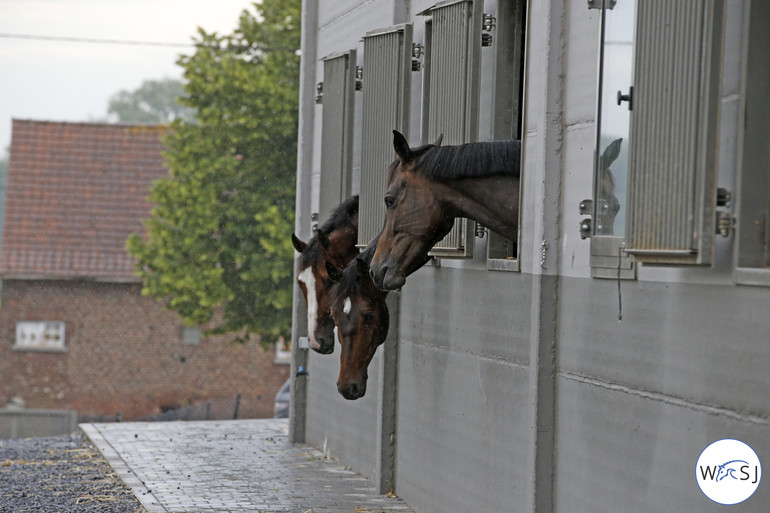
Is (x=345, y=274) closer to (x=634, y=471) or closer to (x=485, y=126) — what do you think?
(x=485, y=126)

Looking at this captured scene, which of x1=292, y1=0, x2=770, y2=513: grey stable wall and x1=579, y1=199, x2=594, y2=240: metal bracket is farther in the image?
x1=579, y1=199, x2=594, y2=240: metal bracket

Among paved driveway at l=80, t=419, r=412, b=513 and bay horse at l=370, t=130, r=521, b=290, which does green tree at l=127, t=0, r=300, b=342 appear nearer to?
paved driveway at l=80, t=419, r=412, b=513

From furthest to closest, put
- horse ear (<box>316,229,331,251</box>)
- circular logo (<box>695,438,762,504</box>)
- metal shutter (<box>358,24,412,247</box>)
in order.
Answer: horse ear (<box>316,229,331,251</box>), metal shutter (<box>358,24,412,247</box>), circular logo (<box>695,438,762,504</box>)

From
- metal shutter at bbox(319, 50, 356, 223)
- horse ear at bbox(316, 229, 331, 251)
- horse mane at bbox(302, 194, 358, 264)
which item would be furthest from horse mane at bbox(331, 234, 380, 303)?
metal shutter at bbox(319, 50, 356, 223)

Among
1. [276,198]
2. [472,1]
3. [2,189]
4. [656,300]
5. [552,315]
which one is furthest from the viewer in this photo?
[2,189]

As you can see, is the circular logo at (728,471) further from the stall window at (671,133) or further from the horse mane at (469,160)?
the horse mane at (469,160)

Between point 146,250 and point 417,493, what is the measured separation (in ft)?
67.3

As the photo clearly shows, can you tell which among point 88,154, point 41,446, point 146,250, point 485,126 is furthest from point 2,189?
point 485,126

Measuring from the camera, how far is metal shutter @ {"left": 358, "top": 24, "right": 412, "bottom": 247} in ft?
32.9

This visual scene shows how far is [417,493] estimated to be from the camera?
9.62m

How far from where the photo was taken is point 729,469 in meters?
4.93

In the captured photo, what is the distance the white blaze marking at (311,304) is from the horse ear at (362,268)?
136cm

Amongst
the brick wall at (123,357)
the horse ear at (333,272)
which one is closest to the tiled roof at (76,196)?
the brick wall at (123,357)

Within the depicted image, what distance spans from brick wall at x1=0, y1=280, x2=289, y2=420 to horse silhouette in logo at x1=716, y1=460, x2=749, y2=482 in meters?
31.4
